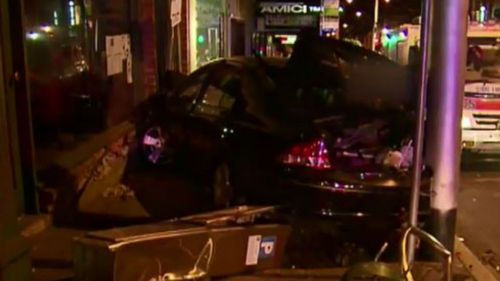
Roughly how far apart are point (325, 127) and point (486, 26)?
706 cm

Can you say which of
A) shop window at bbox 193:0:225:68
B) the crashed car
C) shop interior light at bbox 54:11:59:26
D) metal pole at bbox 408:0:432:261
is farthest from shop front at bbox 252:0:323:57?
metal pole at bbox 408:0:432:261

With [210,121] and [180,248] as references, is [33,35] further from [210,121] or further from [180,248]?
[180,248]

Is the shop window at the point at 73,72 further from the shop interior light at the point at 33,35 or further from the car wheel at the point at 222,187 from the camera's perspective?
the car wheel at the point at 222,187

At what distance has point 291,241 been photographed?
682cm

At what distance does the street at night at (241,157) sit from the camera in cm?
467

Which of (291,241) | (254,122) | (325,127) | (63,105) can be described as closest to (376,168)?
(325,127)

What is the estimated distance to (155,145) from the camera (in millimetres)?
9758

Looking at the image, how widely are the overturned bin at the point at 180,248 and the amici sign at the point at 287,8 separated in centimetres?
3260

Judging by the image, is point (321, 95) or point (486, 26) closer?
point (321, 95)

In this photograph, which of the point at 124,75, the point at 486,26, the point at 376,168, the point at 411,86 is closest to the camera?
the point at 376,168

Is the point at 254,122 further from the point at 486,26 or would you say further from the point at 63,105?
the point at 486,26

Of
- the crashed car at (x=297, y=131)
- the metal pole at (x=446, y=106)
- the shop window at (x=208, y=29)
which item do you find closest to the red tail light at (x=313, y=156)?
the crashed car at (x=297, y=131)

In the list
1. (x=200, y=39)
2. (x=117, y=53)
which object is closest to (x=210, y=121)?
(x=117, y=53)

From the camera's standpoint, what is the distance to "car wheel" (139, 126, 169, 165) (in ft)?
31.6
